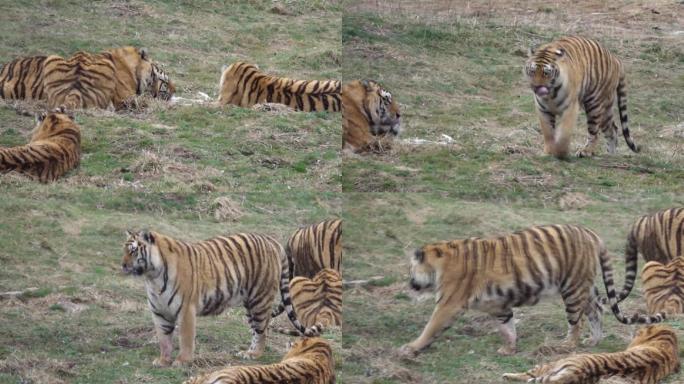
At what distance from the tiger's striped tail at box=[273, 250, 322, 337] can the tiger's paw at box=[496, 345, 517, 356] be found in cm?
112

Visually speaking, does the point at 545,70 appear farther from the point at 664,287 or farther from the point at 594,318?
the point at 594,318

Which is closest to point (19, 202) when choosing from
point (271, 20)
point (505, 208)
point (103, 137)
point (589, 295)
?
point (103, 137)

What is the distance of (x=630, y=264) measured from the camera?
27.9 feet

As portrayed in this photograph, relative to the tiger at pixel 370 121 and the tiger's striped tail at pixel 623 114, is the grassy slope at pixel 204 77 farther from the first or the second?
the tiger's striped tail at pixel 623 114

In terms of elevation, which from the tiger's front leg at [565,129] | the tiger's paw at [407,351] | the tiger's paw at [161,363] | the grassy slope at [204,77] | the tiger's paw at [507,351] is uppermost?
the tiger's front leg at [565,129]

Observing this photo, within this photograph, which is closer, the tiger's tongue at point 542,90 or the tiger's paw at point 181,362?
the tiger's paw at point 181,362

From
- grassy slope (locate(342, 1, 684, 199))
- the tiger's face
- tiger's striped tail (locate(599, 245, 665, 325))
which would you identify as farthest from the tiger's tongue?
the tiger's face

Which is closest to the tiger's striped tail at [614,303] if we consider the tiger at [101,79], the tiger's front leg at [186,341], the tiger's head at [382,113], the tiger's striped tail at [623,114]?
the tiger's front leg at [186,341]

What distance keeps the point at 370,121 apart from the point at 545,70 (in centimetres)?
147

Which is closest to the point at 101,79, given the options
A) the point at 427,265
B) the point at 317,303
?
the point at 317,303

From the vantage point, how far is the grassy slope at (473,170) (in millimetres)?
7969

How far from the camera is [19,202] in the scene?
31.7 feet

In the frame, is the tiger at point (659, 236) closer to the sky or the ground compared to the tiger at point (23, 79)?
closer to the ground

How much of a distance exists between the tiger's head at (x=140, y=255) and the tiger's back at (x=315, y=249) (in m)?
1.10
